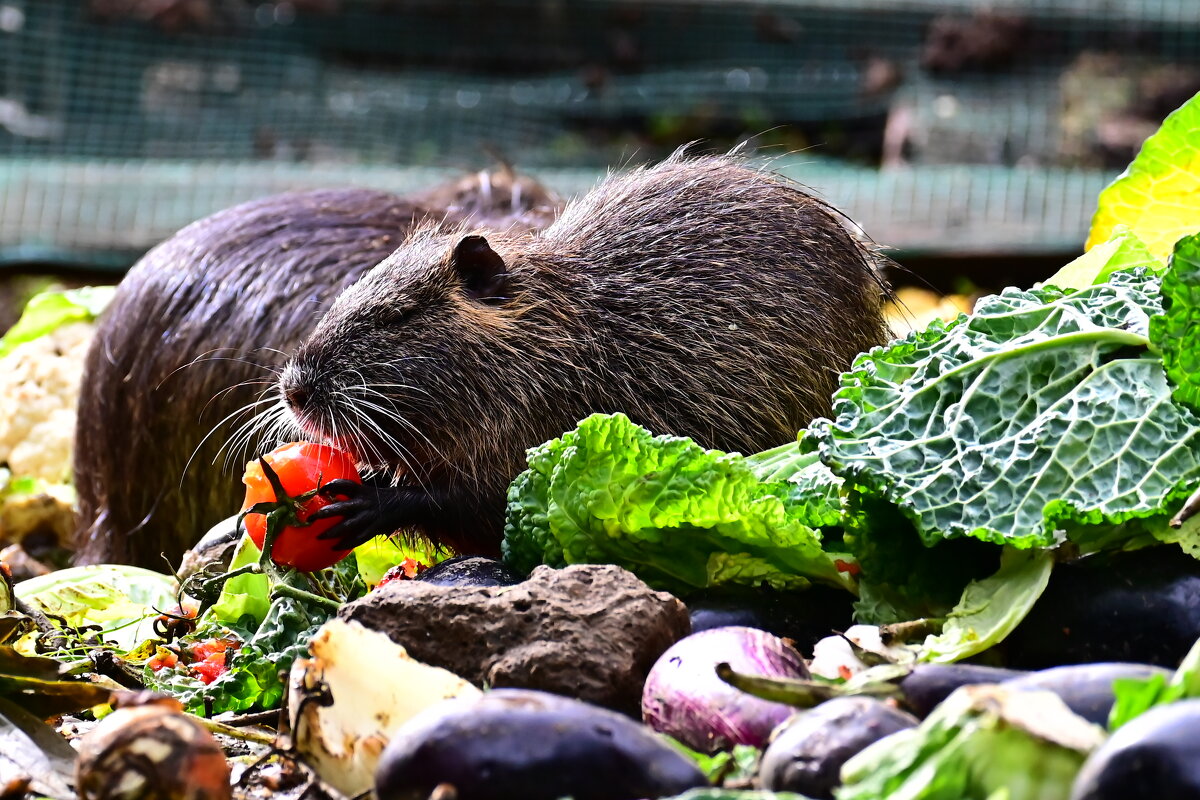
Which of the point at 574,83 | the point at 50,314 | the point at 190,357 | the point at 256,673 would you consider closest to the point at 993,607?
the point at 256,673

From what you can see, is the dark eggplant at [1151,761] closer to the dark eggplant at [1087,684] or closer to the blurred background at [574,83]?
the dark eggplant at [1087,684]

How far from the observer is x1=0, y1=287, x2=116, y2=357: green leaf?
18.4 ft

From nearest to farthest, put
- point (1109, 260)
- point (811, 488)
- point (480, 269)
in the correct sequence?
point (811, 488) → point (1109, 260) → point (480, 269)

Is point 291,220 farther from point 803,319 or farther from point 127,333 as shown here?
point 803,319

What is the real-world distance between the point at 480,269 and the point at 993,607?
165 centimetres

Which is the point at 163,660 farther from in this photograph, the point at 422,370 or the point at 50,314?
the point at 50,314

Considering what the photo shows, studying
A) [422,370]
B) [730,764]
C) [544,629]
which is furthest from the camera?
[422,370]

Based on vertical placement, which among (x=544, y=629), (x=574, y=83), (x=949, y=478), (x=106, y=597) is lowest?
(x=106, y=597)

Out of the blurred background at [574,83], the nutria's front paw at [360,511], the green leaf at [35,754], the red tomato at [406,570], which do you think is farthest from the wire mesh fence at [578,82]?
the green leaf at [35,754]

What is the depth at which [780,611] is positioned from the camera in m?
2.49

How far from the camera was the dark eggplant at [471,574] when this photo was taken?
8.50 feet

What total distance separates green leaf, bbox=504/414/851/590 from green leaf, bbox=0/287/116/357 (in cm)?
358

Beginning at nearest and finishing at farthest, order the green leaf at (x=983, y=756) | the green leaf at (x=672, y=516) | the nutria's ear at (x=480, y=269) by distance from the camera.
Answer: the green leaf at (x=983, y=756), the green leaf at (x=672, y=516), the nutria's ear at (x=480, y=269)

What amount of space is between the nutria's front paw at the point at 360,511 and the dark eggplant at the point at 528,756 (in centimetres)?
131
